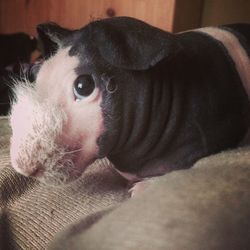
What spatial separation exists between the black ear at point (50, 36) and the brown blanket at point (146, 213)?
162 mm

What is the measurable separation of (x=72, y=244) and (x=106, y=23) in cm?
26

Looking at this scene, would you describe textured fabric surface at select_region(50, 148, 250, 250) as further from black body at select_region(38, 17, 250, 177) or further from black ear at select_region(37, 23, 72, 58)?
black ear at select_region(37, 23, 72, 58)

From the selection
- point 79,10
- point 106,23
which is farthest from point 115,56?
point 79,10

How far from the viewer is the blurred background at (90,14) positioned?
1.08 metres

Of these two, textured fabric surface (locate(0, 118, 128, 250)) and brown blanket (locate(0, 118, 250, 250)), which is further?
textured fabric surface (locate(0, 118, 128, 250))

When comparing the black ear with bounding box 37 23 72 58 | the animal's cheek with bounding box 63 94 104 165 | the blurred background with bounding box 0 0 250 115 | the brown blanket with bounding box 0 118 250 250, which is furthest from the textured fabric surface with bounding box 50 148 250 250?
the blurred background with bounding box 0 0 250 115

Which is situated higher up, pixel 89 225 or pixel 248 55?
pixel 248 55

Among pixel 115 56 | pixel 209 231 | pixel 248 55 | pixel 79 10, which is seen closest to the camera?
pixel 209 231

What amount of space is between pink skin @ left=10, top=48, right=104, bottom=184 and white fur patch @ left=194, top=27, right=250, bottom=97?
0.21 m

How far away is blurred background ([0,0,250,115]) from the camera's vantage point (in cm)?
108

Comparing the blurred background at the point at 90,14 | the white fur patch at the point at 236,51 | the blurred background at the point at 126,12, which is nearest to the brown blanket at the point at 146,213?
the white fur patch at the point at 236,51

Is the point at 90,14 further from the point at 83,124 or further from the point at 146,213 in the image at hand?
the point at 146,213

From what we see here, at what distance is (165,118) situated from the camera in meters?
0.58

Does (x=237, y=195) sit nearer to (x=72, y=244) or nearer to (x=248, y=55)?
(x=72, y=244)
